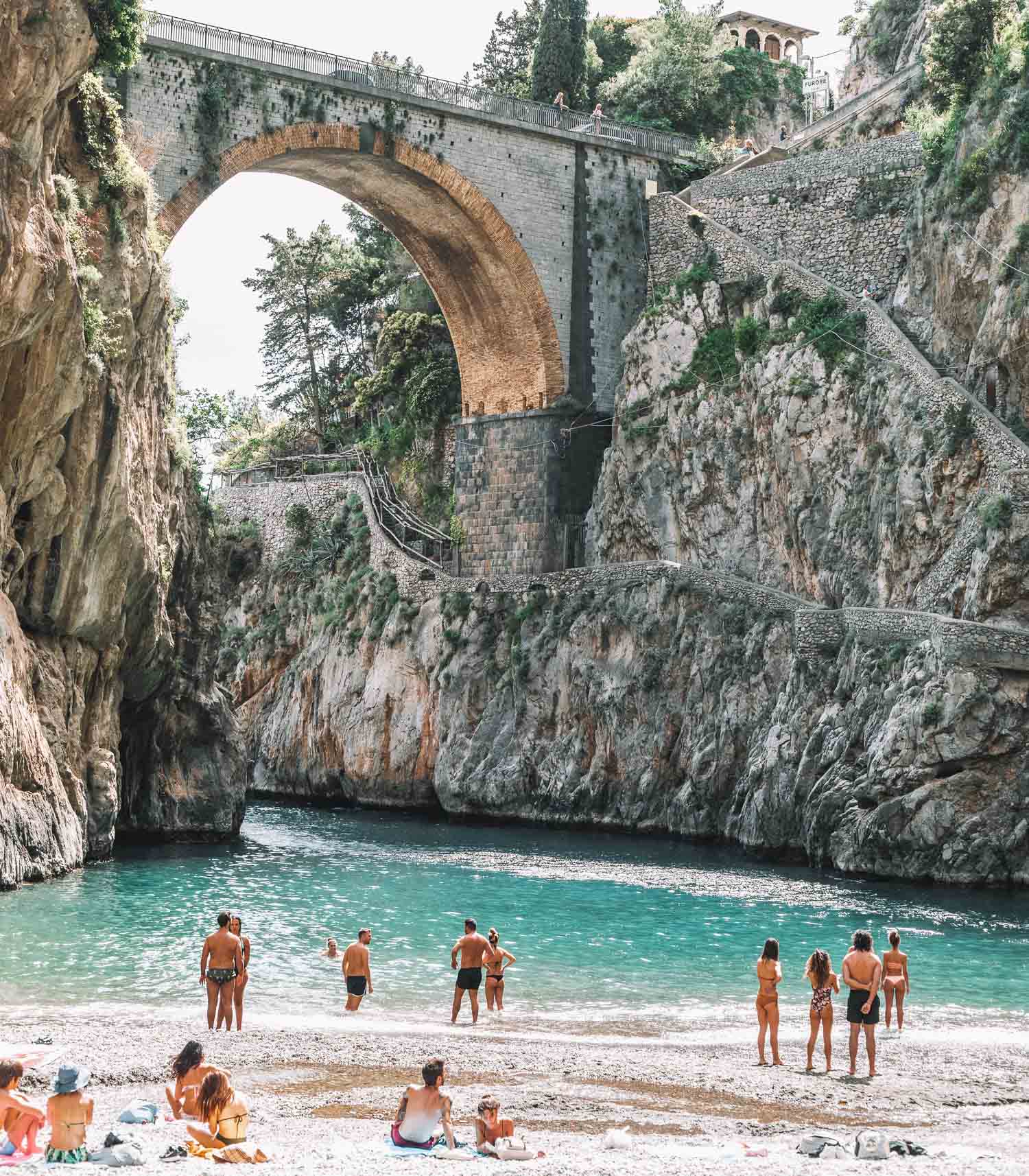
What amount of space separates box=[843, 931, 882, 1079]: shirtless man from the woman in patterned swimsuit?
0.60 ft

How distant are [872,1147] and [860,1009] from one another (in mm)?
4203

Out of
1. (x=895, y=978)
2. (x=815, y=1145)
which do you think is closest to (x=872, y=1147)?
(x=815, y=1145)

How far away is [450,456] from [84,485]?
25937mm

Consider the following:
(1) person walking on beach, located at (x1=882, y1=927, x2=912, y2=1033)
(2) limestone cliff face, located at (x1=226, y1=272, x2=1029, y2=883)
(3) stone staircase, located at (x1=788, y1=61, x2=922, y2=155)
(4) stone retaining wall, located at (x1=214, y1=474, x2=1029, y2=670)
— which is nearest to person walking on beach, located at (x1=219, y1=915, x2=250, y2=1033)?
(1) person walking on beach, located at (x1=882, y1=927, x2=912, y2=1033)

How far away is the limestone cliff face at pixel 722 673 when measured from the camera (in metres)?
31.5

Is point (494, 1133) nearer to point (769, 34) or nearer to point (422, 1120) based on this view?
point (422, 1120)

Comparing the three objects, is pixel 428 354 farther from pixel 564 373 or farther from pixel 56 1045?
pixel 56 1045

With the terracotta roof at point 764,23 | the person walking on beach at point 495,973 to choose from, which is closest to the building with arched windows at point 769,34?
the terracotta roof at point 764,23

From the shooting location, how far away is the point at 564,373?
48.3 metres

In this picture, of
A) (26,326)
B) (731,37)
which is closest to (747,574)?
(26,326)

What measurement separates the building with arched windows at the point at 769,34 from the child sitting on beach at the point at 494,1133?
6483 cm

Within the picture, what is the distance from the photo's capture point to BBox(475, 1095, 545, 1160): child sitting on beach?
12.6 metres

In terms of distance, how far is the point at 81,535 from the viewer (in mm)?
31375

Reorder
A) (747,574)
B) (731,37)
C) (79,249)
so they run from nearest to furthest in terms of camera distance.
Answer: (79,249) < (747,574) < (731,37)
